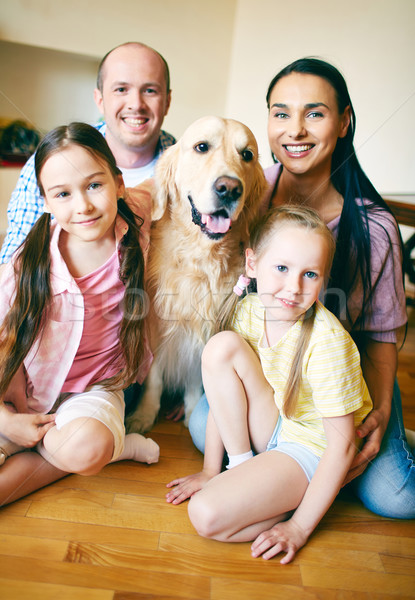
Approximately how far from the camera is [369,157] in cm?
366

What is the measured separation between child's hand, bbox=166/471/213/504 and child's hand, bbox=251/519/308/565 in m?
0.24

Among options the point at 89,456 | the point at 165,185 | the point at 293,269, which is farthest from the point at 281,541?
the point at 165,185

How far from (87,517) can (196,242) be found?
86cm

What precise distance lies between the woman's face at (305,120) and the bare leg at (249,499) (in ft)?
3.06

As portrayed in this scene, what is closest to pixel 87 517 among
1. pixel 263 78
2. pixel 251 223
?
pixel 251 223

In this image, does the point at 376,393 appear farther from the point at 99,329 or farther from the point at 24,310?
the point at 24,310

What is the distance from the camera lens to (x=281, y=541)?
1159 mm

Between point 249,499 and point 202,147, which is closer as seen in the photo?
point 249,499

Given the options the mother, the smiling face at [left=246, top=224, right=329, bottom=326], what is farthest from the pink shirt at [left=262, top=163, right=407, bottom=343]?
the smiling face at [left=246, top=224, right=329, bottom=326]

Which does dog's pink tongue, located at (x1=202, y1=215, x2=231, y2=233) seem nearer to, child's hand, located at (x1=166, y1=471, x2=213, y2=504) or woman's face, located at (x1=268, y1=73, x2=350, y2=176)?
woman's face, located at (x1=268, y1=73, x2=350, y2=176)

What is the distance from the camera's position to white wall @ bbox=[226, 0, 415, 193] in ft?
10.7

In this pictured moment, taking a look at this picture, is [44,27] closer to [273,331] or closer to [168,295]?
[168,295]

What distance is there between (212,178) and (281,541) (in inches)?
39.6

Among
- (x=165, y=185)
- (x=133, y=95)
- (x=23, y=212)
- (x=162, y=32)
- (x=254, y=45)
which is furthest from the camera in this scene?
(x=162, y=32)
